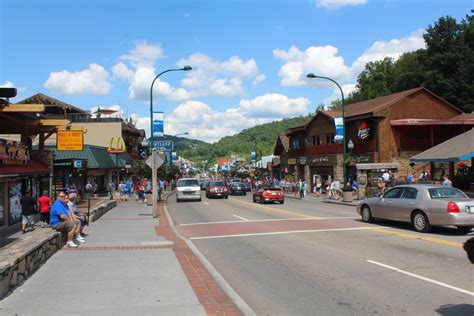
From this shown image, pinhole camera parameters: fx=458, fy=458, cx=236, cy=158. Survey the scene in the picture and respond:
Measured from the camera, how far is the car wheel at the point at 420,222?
1373 cm

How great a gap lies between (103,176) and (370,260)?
148 ft

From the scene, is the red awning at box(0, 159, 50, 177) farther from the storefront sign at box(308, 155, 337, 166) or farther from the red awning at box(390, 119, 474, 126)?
the storefront sign at box(308, 155, 337, 166)

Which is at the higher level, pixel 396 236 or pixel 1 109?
pixel 1 109

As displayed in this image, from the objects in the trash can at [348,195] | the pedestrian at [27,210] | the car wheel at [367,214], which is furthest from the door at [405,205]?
the trash can at [348,195]

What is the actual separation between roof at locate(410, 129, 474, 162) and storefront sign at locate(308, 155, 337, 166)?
16.2 metres

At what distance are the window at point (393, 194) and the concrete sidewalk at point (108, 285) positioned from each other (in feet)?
26.2

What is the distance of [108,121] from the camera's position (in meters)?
60.2

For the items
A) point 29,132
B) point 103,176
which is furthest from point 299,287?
point 103,176

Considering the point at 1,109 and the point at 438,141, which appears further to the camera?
the point at 438,141

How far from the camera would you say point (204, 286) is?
7.60 metres

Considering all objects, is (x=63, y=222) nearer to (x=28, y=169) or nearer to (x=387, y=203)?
(x=28, y=169)

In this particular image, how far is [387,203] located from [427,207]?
200 cm

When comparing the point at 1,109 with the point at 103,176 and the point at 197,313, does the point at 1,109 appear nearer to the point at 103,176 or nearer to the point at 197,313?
the point at 197,313

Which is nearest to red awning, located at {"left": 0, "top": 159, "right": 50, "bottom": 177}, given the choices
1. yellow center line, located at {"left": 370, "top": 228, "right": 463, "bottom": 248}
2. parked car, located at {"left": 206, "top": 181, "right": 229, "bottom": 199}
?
yellow center line, located at {"left": 370, "top": 228, "right": 463, "bottom": 248}
